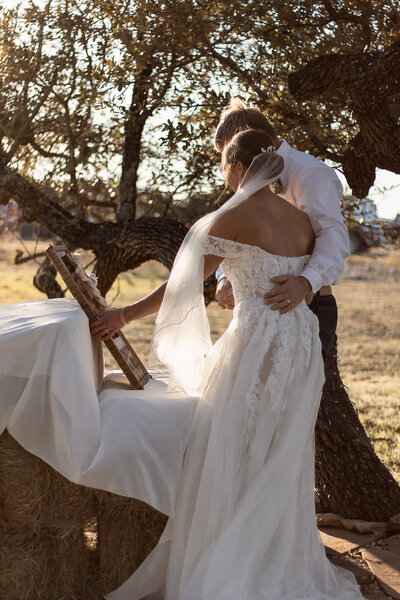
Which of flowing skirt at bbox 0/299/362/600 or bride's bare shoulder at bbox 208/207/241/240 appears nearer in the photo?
flowing skirt at bbox 0/299/362/600

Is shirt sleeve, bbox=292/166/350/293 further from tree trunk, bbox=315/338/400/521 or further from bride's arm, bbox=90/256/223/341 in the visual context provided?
tree trunk, bbox=315/338/400/521

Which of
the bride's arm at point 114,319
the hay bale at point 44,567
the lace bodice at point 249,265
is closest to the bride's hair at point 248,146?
the lace bodice at point 249,265

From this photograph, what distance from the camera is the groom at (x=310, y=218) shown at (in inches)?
148

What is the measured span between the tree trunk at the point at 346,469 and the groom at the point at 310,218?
741 mm

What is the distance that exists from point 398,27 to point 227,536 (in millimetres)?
3525

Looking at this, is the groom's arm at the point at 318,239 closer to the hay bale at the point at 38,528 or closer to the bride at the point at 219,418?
the bride at the point at 219,418

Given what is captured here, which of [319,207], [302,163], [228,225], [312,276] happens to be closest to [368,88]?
[302,163]

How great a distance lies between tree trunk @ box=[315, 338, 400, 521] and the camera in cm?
480

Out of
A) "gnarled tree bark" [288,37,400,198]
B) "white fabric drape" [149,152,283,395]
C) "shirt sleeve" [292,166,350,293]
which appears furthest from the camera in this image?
"gnarled tree bark" [288,37,400,198]

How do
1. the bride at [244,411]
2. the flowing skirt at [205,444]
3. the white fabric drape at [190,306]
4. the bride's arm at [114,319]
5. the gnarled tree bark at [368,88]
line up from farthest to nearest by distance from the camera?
the gnarled tree bark at [368,88] → the bride's arm at [114,319] → the white fabric drape at [190,306] → the bride at [244,411] → the flowing skirt at [205,444]

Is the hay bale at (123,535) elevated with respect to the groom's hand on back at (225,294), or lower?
lower

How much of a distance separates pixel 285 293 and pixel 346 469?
168cm

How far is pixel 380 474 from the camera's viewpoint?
4859 millimetres

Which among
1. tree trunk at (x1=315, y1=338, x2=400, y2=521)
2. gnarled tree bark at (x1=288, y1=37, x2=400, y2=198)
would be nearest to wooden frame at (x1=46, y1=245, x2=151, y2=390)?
→ tree trunk at (x1=315, y1=338, x2=400, y2=521)
